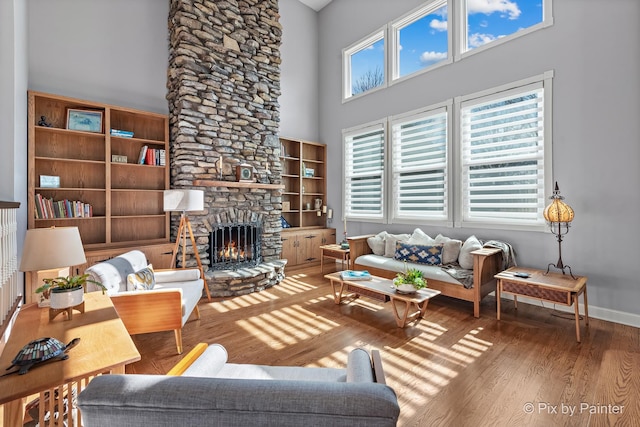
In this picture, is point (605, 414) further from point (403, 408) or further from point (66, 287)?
point (66, 287)

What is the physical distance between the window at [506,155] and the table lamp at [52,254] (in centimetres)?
433

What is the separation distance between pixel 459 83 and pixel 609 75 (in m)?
1.59

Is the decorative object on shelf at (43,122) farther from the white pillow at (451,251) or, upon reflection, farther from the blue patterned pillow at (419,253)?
the white pillow at (451,251)

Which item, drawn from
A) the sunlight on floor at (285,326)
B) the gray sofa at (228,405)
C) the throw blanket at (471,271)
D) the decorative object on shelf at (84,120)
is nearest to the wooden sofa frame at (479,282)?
the throw blanket at (471,271)

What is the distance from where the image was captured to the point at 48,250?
1.76 m

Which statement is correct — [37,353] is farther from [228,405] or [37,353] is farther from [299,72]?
[299,72]

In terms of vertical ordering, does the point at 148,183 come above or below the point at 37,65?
below

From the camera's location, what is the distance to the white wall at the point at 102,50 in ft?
11.9

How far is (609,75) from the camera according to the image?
308 cm

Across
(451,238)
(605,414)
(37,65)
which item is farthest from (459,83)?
(37,65)

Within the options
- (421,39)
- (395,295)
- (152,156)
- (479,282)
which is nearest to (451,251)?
(479,282)

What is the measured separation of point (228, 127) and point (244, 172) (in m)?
0.72

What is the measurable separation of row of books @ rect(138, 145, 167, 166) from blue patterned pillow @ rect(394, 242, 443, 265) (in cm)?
366

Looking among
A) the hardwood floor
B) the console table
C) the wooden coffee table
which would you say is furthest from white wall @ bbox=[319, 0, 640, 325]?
the console table
